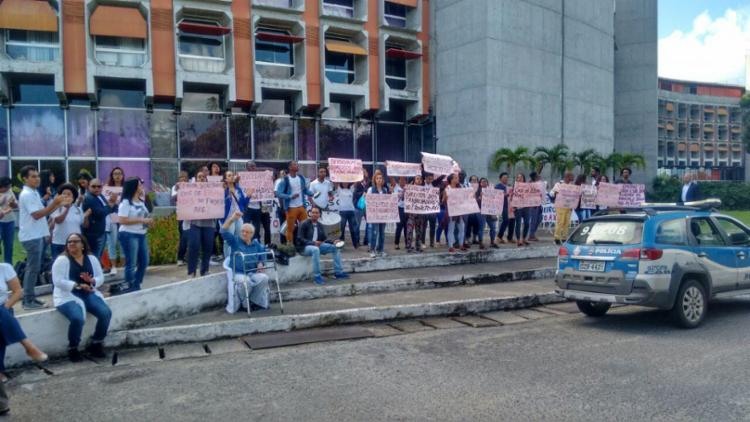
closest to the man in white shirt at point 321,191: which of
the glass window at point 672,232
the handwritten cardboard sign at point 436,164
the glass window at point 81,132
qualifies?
the handwritten cardboard sign at point 436,164

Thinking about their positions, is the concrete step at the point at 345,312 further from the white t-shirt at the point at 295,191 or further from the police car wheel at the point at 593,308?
the white t-shirt at the point at 295,191

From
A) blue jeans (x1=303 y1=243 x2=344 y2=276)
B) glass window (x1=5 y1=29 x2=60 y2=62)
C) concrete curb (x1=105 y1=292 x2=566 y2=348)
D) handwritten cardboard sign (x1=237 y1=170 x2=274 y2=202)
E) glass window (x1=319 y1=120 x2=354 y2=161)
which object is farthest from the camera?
glass window (x1=319 y1=120 x2=354 y2=161)

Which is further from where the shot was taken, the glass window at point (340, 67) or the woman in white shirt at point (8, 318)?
the glass window at point (340, 67)

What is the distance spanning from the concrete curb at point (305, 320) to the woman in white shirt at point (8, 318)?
154 centimetres

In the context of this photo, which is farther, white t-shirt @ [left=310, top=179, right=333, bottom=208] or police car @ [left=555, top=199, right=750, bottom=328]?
white t-shirt @ [left=310, top=179, right=333, bottom=208]

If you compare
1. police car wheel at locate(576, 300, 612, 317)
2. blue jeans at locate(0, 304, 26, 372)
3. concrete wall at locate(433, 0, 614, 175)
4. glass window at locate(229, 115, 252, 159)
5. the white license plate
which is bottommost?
→ police car wheel at locate(576, 300, 612, 317)

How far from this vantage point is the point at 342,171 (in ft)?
46.3

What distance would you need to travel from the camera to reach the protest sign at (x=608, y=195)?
15992 mm

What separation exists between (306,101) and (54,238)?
16.7 m

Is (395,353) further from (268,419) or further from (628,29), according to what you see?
(628,29)

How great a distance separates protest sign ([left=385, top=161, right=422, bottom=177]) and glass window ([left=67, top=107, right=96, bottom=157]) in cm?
→ 1379

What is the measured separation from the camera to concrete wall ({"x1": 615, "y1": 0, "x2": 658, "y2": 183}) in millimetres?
36562

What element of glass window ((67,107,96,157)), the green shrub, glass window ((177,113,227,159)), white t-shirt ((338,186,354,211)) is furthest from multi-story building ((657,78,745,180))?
the green shrub

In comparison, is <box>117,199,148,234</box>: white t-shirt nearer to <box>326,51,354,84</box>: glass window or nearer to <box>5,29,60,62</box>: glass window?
<box>5,29,60,62</box>: glass window
